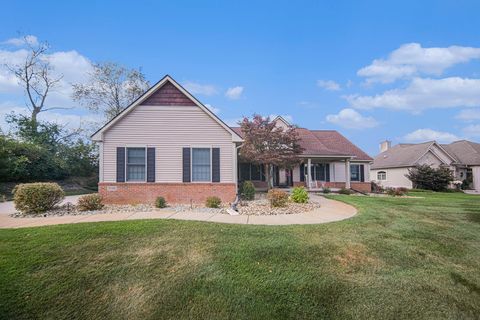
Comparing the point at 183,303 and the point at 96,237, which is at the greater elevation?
the point at 96,237

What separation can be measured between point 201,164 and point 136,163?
9.97 feet

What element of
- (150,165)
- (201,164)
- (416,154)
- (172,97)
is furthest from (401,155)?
(150,165)

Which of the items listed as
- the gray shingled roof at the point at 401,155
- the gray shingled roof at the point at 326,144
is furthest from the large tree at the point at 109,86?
the gray shingled roof at the point at 401,155

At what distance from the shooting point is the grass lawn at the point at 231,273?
13.6 feet

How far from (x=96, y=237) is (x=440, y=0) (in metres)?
16.4

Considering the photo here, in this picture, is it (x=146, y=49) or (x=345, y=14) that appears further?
(x=146, y=49)

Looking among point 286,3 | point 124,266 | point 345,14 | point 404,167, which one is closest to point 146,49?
point 286,3

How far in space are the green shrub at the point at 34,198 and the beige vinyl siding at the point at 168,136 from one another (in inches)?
96.8

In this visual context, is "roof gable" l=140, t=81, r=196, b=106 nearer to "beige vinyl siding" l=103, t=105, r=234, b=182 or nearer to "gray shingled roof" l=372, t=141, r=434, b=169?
"beige vinyl siding" l=103, t=105, r=234, b=182

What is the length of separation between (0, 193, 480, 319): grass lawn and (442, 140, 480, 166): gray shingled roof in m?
31.6

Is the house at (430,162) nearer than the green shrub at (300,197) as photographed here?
No

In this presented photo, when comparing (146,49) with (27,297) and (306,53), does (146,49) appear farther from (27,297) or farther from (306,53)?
(27,297)

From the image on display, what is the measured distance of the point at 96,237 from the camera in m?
6.07

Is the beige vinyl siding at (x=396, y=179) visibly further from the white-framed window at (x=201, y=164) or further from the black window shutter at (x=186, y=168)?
the black window shutter at (x=186, y=168)
